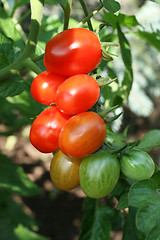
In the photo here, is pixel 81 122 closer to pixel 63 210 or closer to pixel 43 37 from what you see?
pixel 43 37

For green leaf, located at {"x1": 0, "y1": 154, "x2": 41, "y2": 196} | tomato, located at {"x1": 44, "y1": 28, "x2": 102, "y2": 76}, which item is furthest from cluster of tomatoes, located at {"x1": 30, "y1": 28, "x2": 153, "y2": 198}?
green leaf, located at {"x1": 0, "y1": 154, "x2": 41, "y2": 196}

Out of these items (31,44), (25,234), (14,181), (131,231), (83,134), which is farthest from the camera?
(25,234)

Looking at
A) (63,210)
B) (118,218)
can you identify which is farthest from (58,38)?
(63,210)

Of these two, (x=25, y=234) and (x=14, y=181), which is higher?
(x=14, y=181)

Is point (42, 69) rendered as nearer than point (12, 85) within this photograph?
No

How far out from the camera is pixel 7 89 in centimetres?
62

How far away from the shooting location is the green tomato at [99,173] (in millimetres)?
477

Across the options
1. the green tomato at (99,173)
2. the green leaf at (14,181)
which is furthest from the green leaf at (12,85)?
the green leaf at (14,181)

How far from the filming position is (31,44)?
59cm

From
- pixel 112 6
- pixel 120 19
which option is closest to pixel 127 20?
pixel 120 19

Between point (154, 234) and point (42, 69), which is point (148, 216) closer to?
point (154, 234)

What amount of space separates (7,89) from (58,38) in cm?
18

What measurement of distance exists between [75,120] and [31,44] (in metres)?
0.21

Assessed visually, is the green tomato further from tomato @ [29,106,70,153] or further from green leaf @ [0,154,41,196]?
green leaf @ [0,154,41,196]
